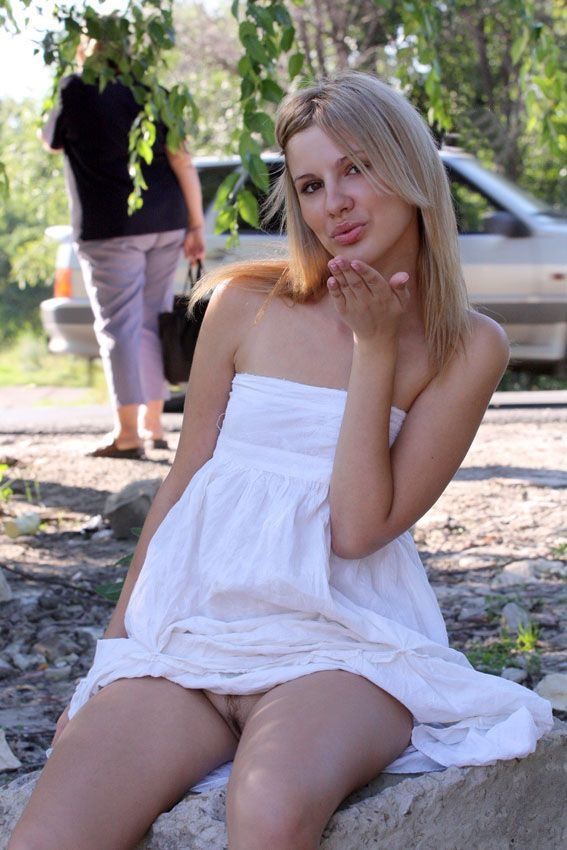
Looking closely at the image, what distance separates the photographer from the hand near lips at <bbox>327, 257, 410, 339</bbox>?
1974mm

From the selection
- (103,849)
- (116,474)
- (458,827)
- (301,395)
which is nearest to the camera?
(103,849)

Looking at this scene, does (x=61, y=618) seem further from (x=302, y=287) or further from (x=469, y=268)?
(x=469, y=268)

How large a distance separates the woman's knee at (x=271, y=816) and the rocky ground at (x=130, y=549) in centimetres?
114

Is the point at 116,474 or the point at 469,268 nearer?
the point at 116,474

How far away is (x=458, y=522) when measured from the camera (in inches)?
192

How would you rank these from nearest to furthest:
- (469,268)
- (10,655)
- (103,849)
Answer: (103,849) → (10,655) → (469,268)

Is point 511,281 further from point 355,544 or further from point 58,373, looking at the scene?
point 58,373

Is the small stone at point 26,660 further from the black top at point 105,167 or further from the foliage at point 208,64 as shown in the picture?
the foliage at point 208,64

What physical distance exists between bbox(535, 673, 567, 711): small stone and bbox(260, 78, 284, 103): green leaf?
63.8 inches

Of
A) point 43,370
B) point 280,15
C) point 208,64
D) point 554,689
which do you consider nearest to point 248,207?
point 280,15

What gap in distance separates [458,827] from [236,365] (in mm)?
918

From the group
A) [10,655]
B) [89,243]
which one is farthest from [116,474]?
[10,655]

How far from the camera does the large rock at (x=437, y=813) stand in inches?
70.8

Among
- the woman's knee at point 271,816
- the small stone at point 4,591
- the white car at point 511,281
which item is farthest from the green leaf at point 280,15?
the white car at point 511,281
